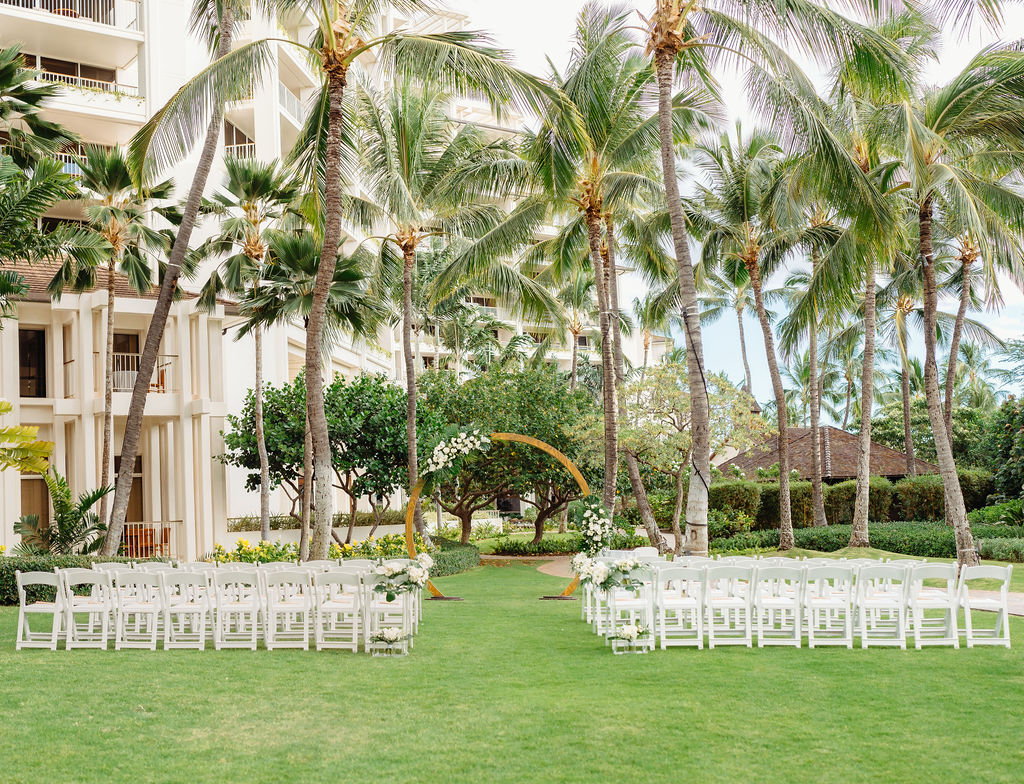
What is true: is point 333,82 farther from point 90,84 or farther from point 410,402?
point 90,84

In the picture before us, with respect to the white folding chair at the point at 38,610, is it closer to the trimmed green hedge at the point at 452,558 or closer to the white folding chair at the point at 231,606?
the white folding chair at the point at 231,606

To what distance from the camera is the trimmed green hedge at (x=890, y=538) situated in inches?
890

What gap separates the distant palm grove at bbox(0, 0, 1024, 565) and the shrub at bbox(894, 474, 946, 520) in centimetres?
9

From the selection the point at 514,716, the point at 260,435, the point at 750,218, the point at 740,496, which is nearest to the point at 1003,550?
the point at 740,496

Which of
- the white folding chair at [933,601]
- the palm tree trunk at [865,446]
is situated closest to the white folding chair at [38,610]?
the white folding chair at [933,601]

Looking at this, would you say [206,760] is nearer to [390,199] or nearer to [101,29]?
[390,199]

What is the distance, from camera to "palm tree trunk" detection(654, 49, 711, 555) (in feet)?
46.5

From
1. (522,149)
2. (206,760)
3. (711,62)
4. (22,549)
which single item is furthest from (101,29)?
(206,760)

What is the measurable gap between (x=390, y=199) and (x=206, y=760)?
56.3ft

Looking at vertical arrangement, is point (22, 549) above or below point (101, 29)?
below

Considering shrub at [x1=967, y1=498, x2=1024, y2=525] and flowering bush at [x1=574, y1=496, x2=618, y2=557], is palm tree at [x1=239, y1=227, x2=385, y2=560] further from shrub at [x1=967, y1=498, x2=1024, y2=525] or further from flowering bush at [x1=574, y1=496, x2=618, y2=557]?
shrub at [x1=967, y1=498, x2=1024, y2=525]

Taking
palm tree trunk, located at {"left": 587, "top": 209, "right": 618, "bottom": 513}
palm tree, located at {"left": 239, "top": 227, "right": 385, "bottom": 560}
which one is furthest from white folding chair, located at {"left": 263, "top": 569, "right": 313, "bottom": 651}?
palm tree trunk, located at {"left": 587, "top": 209, "right": 618, "bottom": 513}

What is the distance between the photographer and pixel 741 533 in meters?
27.1

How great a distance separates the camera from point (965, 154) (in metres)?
18.7
